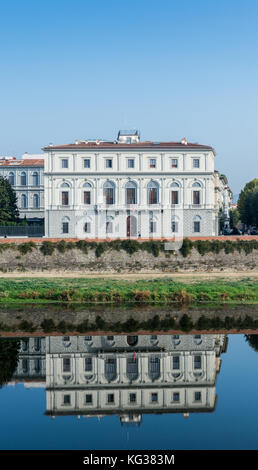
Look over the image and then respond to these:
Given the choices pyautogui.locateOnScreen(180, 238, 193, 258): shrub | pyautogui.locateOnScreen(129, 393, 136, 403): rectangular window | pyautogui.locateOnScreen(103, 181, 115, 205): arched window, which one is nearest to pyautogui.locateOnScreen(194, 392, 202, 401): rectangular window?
pyautogui.locateOnScreen(129, 393, 136, 403): rectangular window

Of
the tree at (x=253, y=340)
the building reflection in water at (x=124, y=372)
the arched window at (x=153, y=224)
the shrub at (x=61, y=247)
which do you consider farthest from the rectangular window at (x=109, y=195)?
the tree at (x=253, y=340)

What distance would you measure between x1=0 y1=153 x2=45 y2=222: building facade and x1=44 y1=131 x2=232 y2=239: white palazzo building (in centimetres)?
1539

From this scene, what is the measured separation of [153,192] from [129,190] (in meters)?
2.39

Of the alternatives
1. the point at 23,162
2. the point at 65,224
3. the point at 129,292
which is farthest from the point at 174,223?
the point at 23,162

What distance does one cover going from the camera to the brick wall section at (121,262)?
41.6 m

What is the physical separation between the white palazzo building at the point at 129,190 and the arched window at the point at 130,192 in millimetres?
99

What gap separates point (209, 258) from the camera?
139 feet

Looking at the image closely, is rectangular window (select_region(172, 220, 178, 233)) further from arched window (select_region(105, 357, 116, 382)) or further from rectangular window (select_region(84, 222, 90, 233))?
arched window (select_region(105, 357, 116, 382))

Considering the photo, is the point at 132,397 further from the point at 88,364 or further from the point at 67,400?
the point at 88,364

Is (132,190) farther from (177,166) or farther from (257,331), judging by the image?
(257,331)

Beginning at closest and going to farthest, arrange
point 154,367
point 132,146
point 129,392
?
point 129,392
point 154,367
point 132,146

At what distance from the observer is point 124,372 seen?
1967 cm

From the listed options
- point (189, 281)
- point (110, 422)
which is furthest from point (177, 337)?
point (189, 281)

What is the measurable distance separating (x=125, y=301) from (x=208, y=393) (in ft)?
47.7
